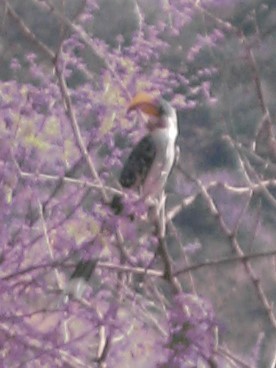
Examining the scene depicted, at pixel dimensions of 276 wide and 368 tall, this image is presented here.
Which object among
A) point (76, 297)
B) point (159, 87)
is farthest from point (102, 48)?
point (76, 297)

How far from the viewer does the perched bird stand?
4180 mm

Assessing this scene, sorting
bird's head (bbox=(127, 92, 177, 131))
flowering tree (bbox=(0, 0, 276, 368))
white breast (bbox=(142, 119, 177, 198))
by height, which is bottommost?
white breast (bbox=(142, 119, 177, 198))

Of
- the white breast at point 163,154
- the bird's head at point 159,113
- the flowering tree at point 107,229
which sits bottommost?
the white breast at point 163,154

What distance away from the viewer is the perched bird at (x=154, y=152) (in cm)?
418

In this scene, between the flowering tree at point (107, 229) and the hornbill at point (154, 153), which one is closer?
the flowering tree at point (107, 229)

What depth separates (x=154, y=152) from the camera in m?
4.49

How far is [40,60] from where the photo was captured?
674 centimetres

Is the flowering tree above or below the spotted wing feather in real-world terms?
above

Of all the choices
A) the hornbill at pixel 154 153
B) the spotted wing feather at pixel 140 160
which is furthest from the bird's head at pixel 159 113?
the spotted wing feather at pixel 140 160

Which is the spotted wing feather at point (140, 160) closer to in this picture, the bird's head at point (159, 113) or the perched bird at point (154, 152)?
the perched bird at point (154, 152)

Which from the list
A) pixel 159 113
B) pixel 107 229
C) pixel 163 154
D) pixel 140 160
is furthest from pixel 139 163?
pixel 107 229

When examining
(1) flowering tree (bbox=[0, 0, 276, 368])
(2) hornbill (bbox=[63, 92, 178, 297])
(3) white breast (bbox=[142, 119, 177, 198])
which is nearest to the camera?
(1) flowering tree (bbox=[0, 0, 276, 368])

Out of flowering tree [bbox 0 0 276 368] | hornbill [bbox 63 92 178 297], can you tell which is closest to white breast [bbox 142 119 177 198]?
hornbill [bbox 63 92 178 297]

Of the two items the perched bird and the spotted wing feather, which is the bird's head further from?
the spotted wing feather
